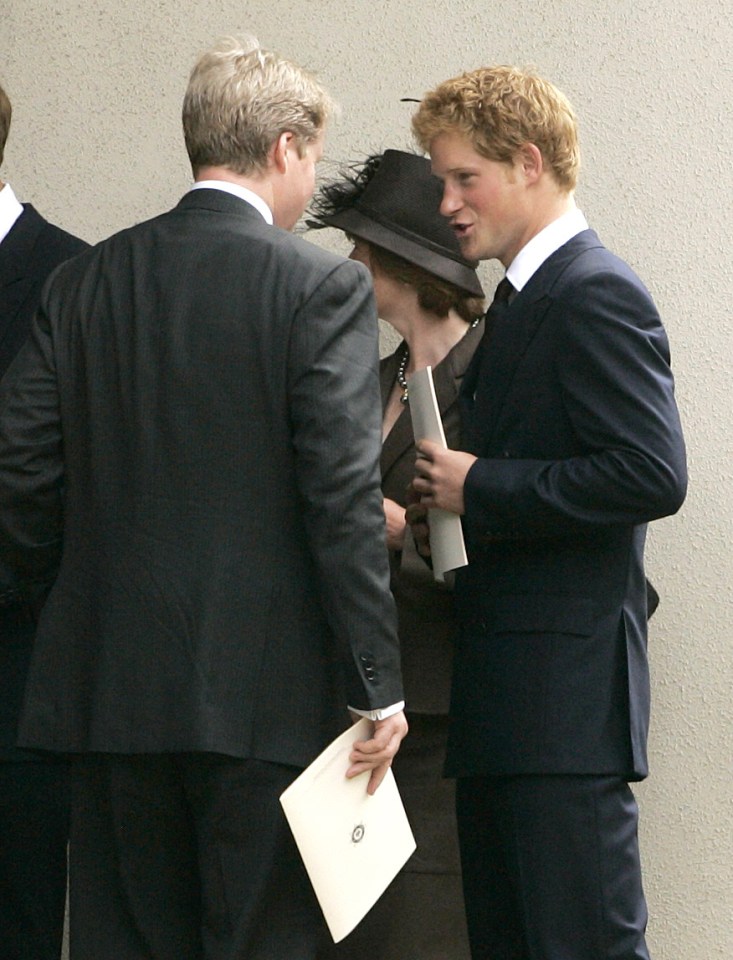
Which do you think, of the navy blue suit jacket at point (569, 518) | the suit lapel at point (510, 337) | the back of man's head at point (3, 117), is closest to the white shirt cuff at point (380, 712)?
the navy blue suit jacket at point (569, 518)

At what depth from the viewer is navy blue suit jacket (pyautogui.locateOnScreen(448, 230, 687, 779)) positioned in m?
2.09

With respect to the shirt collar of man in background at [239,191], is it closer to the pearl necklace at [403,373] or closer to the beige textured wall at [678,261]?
the pearl necklace at [403,373]

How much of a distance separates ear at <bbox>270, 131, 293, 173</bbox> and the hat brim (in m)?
0.74

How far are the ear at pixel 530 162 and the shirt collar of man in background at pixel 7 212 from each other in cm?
96

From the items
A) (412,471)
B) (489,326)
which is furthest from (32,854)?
(489,326)

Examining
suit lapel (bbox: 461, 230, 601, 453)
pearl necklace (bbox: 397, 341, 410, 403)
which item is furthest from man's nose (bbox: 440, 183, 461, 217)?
pearl necklace (bbox: 397, 341, 410, 403)

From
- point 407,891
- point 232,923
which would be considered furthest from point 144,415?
point 407,891

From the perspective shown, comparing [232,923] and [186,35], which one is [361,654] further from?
[186,35]

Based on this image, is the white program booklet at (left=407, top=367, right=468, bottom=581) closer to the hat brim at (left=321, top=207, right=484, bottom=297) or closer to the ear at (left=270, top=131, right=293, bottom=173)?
the ear at (left=270, top=131, right=293, bottom=173)

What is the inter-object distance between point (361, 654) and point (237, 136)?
76cm

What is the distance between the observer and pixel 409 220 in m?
2.89

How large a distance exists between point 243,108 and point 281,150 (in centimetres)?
8

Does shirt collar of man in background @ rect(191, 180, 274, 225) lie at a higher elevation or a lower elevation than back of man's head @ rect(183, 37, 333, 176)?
lower

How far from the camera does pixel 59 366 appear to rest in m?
2.08
